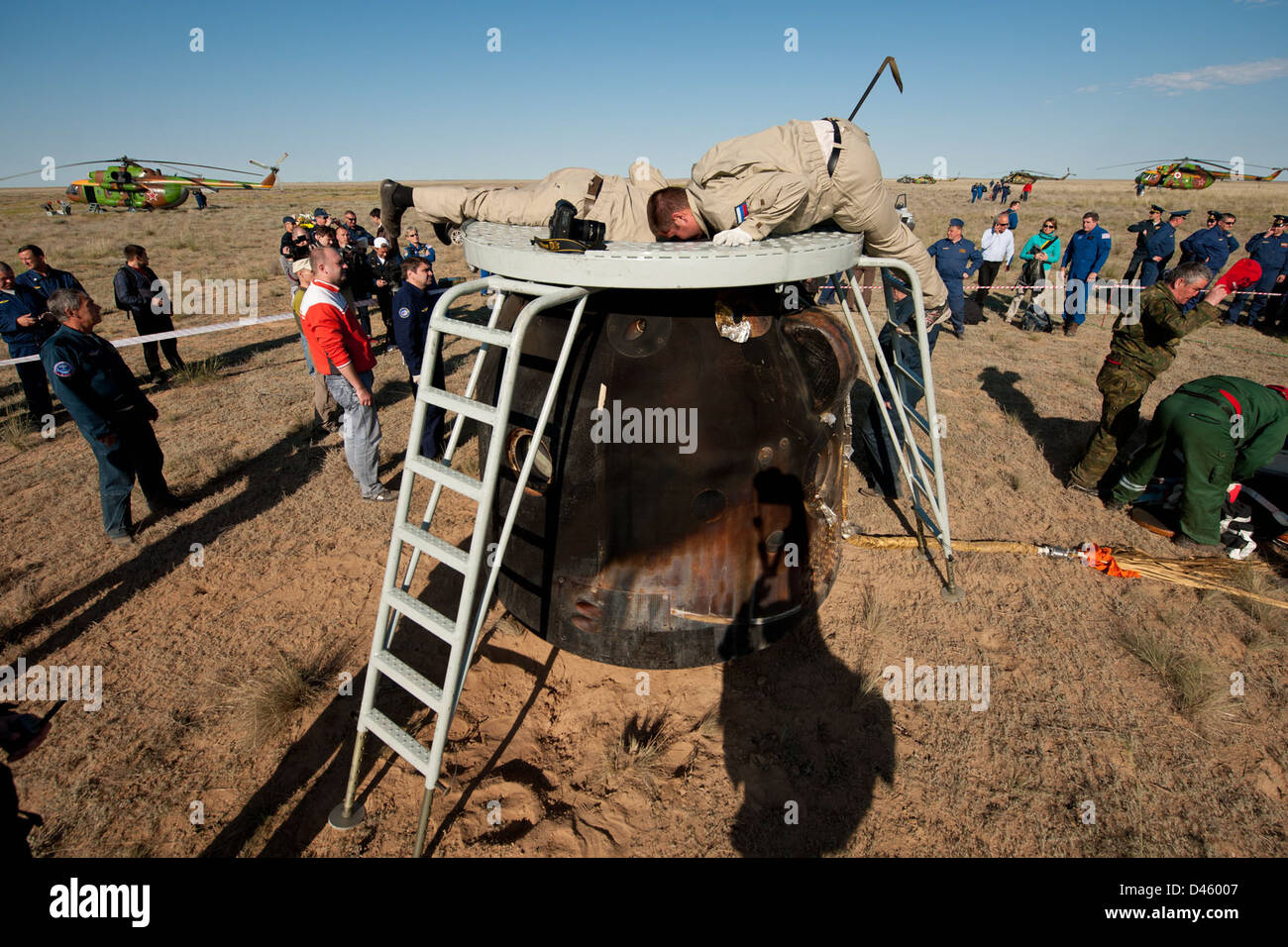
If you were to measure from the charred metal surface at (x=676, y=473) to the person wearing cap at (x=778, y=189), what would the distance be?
1.39 feet

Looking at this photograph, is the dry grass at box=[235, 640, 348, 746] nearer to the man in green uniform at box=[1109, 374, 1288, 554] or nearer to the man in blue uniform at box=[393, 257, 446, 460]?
the man in blue uniform at box=[393, 257, 446, 460]

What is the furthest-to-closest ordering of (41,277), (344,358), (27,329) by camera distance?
1. (41,277)
2. (27,329)
3. (344,358)

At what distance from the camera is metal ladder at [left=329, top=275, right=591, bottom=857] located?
8.48 feet

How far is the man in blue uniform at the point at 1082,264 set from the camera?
13039 millimetres

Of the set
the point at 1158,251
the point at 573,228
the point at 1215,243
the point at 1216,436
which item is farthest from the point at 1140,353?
the point at 1158,251

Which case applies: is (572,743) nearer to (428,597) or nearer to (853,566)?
(428,597)

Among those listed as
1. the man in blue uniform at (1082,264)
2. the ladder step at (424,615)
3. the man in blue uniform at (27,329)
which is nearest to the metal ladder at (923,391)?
the ladder step at (424,615)

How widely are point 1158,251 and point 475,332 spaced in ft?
59.1

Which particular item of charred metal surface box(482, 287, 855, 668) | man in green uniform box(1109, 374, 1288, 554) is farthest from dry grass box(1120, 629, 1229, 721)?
charred metal surface box(482, 287, 855, 668)

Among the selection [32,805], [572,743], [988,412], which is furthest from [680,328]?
[988,412]

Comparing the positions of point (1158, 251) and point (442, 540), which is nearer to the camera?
point (442, 540)

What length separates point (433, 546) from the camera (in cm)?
292

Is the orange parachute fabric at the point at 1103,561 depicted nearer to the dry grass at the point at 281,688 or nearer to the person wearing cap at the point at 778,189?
the person wearing cap at the point at 778,189

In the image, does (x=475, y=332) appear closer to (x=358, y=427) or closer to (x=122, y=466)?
(x=358, y=427)
